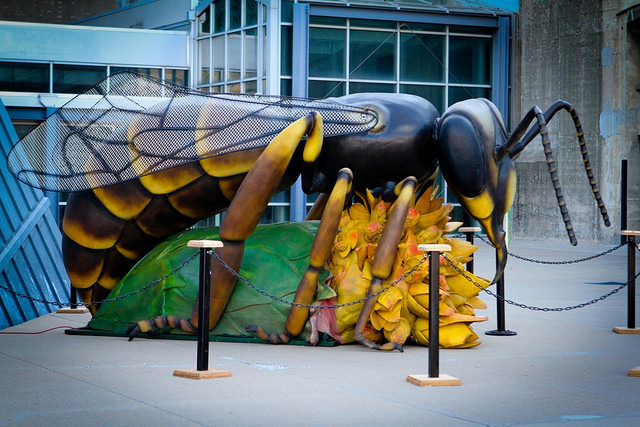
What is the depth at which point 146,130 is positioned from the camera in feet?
26.1

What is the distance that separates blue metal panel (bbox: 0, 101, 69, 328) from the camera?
8.80m

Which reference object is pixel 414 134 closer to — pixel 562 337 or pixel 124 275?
pixel 562 337

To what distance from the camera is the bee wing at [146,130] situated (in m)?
7.66

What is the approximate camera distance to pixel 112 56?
24.9m

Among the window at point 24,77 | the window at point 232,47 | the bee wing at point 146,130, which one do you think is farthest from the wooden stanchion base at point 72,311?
the window at point 24,77

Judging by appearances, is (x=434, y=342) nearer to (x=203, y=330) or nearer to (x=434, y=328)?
(x=434, y=328)

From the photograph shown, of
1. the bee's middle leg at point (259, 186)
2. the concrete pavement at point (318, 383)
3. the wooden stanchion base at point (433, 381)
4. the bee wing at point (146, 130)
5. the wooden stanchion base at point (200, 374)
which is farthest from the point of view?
the bee wing at point (146, 130)

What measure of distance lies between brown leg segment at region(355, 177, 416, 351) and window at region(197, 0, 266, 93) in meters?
16.5

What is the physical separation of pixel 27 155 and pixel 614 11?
746 inches

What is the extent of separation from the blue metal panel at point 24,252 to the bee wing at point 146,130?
34.5 inches

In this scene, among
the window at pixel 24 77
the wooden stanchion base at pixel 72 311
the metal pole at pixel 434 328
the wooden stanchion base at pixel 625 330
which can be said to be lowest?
the wooden stanchion base at pixel 72 311

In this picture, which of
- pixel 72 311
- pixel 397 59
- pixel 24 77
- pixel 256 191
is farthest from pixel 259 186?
pixel 24 77

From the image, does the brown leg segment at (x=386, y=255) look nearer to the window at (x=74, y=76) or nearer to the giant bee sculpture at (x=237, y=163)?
the giant bee sculpture at (x=237, y=163)

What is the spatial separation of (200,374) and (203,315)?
0.39m
